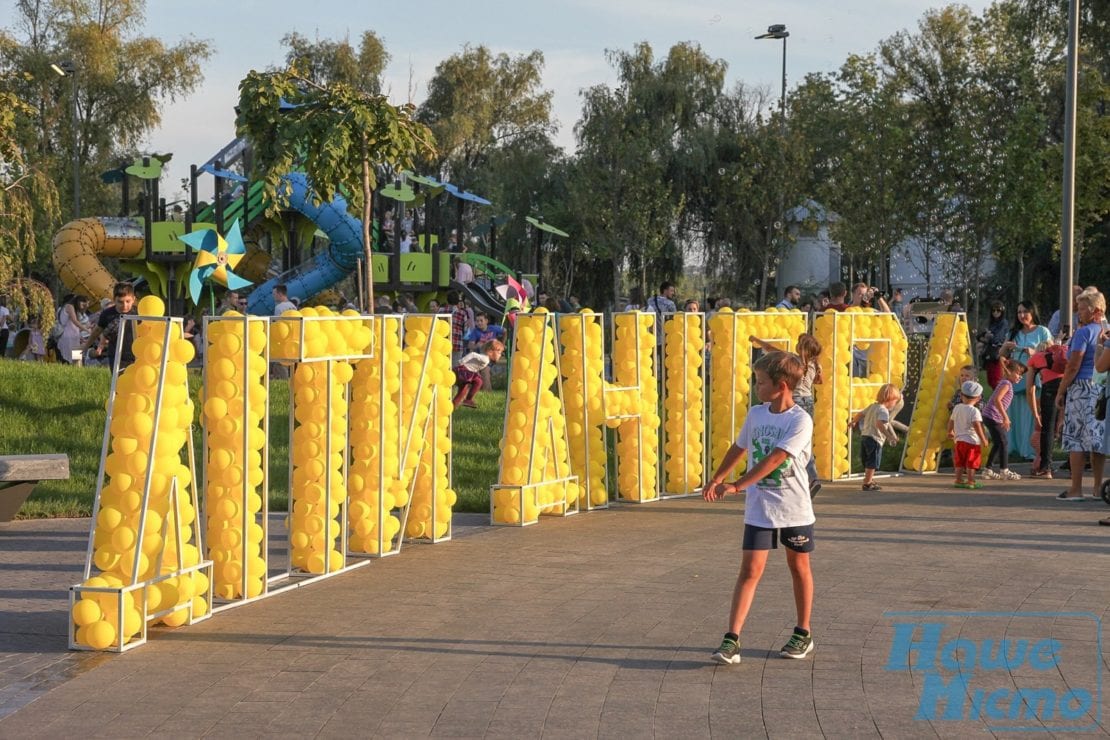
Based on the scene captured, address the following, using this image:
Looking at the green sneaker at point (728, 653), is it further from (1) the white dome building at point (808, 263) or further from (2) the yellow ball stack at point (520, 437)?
(1) the white dome building at point (808, 263)

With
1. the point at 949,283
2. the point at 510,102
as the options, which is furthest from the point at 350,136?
the point at 510,102

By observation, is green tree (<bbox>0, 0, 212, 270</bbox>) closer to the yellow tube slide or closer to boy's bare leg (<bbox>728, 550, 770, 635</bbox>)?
the yellow tube slide

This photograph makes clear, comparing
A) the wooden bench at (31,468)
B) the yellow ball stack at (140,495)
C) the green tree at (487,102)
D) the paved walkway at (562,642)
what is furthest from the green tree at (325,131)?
the green tree at (487,102)

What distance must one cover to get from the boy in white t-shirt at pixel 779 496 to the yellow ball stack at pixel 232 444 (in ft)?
9.33

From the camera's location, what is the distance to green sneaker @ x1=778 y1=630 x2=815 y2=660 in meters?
6.72

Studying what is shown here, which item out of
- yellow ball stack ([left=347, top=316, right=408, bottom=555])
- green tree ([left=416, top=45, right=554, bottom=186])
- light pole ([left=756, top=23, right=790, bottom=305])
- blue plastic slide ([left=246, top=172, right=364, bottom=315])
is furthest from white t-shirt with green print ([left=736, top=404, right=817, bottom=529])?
green tree ([left=416, top=45, right=554, bottom=186])

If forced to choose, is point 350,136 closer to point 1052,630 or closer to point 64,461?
point 64,461

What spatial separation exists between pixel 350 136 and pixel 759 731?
1285 cm

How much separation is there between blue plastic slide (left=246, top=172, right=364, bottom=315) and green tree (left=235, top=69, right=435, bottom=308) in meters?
14.8

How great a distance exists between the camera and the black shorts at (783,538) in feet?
22.0

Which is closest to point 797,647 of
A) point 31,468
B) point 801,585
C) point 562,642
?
point 801,585

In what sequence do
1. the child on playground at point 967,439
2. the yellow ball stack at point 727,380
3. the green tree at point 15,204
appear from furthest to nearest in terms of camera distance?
the green tree at point 15,204, the child on playground at point 967,439, the yellow ball stack at point 727,380

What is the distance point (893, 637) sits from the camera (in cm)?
718

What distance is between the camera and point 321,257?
35.4m
